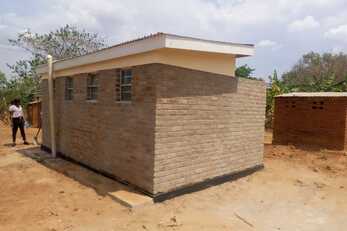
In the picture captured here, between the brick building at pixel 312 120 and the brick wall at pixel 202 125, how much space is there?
3.56m

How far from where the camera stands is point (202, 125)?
713cm

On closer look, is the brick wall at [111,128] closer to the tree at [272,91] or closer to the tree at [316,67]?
the tree at [272,91]

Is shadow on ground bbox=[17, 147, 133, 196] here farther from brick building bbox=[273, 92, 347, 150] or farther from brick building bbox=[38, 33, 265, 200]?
brick building bbox=[273, 92, 347, 150]

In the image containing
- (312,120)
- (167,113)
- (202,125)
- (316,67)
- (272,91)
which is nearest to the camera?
(167,113)

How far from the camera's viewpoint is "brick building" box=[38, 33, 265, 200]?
6301 mm

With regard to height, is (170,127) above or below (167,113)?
below

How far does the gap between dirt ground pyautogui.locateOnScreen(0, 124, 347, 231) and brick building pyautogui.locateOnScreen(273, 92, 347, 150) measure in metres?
2.07

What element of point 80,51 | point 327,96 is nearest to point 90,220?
point 327,96

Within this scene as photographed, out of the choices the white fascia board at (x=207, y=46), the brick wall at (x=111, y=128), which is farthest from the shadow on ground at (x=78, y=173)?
the white fascia board at (x=207, y=46)

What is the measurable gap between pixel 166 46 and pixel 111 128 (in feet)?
8.52

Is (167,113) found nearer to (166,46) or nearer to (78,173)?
(166,46)

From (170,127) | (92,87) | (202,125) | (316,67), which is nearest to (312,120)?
(202,125)

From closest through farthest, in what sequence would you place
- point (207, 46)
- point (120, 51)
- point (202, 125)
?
point (207, 46), point (120, 51), point (202, 125)

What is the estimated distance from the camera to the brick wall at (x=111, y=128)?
6.41 metres
